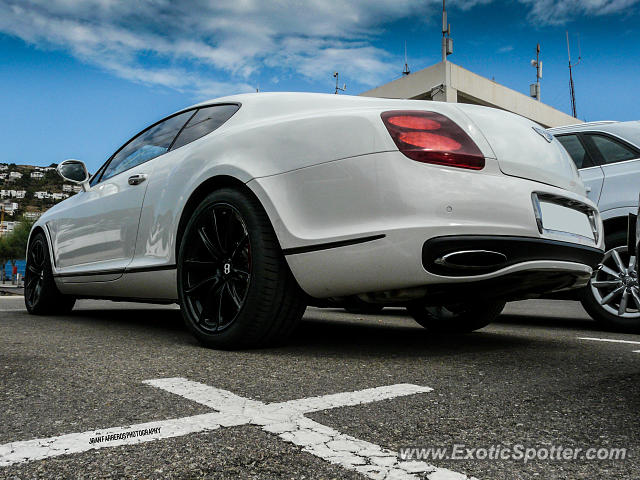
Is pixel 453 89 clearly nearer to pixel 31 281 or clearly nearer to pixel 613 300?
pixel 613 300

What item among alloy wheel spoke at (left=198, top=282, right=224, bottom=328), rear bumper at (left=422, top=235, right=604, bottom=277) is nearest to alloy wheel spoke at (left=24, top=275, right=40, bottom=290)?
alloy wheel spoke at (left=198, top=282, right=224, bottom=328)

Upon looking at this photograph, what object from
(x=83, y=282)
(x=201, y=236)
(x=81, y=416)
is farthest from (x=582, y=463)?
(x=83, y=282)

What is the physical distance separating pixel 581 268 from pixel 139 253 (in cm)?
248

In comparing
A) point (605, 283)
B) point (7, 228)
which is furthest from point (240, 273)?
point (7, 228)

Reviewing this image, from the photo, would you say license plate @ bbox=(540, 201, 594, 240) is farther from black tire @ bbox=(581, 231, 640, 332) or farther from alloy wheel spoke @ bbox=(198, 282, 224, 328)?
black tire @ bbox=(581, 231, 640, 332)

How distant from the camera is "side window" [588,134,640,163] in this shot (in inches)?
198

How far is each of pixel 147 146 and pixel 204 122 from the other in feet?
2.46

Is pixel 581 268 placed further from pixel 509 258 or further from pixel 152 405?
pixel 152 405

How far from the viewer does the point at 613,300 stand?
4957 millimetres

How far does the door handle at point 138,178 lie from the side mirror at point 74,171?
1.09m

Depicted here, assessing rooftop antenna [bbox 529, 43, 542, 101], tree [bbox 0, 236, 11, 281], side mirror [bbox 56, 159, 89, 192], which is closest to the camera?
side mirror [bbox 56, 159, 89, 192]

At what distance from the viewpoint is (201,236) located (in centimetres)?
323

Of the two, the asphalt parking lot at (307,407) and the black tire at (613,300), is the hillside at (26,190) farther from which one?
the asphalt parking lot at (307,407)

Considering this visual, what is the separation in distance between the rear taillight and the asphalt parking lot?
867 mm
